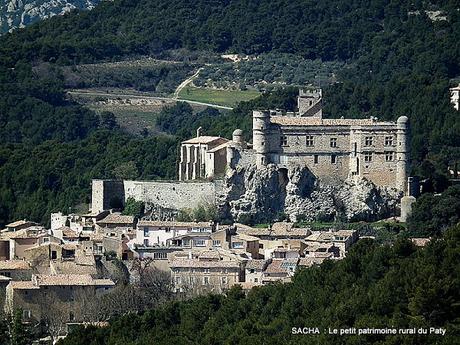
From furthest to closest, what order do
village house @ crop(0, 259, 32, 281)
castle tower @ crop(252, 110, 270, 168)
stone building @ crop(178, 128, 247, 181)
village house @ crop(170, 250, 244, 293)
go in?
stone building @ crop(178, 128, 247, 181) → castle tower @ crop(252, 110, 270, 168) → village house @ crop(0, 259, 32, 281) → village house @ crop(170, 250, 244, 293)

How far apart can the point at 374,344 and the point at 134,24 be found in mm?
85926

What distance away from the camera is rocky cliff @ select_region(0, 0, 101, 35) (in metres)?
180

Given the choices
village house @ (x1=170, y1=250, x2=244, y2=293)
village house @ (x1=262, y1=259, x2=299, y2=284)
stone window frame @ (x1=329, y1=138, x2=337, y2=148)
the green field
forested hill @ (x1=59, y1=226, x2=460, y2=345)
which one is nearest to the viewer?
forested hill @ (x1=59, y1=226, x2=460, y2=345)

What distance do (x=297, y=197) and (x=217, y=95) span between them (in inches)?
1450

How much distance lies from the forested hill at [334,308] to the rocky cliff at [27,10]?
109061 mm

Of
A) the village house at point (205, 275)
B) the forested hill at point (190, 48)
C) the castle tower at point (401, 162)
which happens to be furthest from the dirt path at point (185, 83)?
the village house at point (205, 275)

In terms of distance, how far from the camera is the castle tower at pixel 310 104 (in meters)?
91.8

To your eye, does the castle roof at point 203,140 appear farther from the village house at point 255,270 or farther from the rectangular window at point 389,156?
the village house at point 255,270

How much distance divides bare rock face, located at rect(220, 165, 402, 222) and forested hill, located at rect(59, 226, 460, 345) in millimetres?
11483

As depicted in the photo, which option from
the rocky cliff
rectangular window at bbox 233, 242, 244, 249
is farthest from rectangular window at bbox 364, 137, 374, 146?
the rocky cliff

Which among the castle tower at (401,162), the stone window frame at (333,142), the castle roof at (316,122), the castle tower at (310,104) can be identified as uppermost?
the castle tower at (310,104)

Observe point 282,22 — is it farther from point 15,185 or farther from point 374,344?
point 374,344

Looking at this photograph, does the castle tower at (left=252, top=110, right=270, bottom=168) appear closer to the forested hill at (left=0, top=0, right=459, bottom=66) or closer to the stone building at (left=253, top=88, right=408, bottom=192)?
the stone building at (left=253, top=88, right=408, bottom=192)

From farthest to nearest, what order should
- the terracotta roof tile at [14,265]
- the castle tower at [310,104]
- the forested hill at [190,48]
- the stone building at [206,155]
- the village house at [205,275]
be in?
the forested hill at [190,48], the castle tower at [310,104], the stone building at [206,155], the terracotta roof tile at [14,265], the village house at [205,275]
